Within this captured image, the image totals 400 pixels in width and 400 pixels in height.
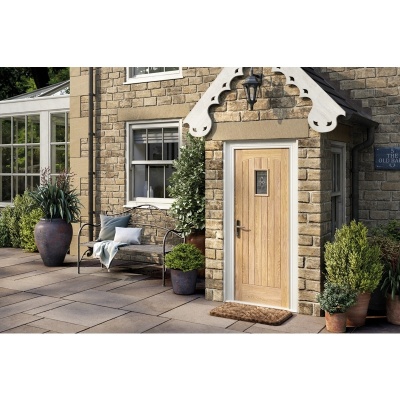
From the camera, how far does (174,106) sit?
923cm

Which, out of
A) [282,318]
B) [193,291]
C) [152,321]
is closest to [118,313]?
[152,321]

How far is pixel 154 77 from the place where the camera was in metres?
9.55

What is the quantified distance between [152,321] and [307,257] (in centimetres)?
206

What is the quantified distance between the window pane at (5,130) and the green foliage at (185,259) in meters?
6.93

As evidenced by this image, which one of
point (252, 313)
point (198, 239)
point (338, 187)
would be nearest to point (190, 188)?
point (198, 239)

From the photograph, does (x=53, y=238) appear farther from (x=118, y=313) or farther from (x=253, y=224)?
(x=253, y=224)

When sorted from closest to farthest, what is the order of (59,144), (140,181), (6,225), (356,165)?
(356,165), (140,181), (59,144), (6,225)

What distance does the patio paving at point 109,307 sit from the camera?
5.93m

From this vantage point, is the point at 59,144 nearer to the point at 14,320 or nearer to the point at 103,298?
the point at 103,298

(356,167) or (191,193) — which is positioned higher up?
(356,167)

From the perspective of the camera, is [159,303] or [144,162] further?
[144,162]

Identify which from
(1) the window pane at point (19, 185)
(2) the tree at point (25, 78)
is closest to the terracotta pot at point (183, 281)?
(1) the window pane at point (19, 185)

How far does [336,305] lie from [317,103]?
238 centimetres

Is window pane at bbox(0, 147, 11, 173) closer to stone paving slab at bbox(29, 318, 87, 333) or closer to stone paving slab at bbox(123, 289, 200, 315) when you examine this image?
stone paving slab at bbox(123, 289, 200, 315)
